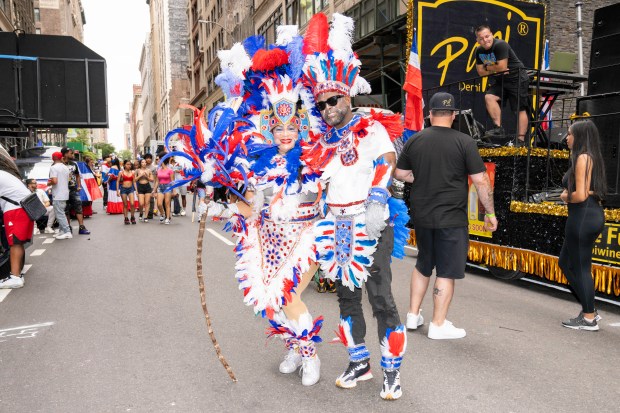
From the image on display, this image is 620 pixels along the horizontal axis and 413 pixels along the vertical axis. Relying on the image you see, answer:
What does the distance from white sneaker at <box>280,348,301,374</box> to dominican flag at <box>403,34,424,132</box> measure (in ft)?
15.9

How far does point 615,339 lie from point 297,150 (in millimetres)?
3194

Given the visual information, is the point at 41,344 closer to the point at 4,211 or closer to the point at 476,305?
the point at 4,211

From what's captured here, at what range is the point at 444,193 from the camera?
4109 millimetres

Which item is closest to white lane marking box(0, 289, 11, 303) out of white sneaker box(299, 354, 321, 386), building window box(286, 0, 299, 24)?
white sneaker box(299, 354, 321, 386)

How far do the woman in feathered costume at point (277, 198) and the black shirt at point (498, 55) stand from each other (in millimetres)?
4783

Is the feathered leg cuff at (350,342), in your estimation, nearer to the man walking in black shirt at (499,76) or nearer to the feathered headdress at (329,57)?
the feathered headdress at (329,57)

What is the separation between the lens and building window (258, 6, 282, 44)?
30.0 m

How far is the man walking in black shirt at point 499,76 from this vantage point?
6.96m

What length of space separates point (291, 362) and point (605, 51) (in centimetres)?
606

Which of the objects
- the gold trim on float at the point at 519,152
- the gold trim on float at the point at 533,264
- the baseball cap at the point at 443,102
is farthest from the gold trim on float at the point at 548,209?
the baseball cap at the point at 443,102

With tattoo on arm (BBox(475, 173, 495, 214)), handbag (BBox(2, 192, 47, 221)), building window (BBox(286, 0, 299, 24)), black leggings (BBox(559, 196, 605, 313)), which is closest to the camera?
tattoo on arm (BBox(475, 173, 495, 214))

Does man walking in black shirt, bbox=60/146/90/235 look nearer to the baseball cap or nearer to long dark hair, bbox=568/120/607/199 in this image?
the baseball cap

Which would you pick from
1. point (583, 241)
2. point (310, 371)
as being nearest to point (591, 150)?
point (583, 241)

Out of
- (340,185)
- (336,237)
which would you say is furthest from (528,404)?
(340,185)
